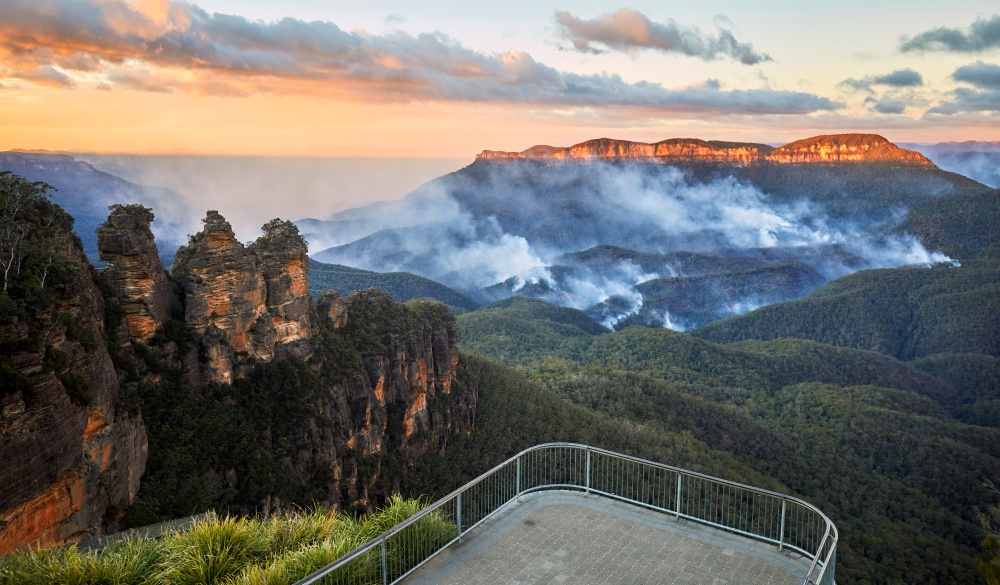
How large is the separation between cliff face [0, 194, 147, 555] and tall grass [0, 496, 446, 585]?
466 centimetres

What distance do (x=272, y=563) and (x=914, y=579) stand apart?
60.0 metres

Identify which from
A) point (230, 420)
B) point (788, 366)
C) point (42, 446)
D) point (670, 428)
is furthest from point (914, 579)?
point (788, 366)

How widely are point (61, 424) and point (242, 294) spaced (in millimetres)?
19941

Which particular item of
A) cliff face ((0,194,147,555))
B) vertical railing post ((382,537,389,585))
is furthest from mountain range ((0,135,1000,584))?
vertical railing post ((382,537,389,585))

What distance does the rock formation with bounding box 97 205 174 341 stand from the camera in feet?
103

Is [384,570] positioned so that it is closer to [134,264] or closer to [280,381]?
[134,264]

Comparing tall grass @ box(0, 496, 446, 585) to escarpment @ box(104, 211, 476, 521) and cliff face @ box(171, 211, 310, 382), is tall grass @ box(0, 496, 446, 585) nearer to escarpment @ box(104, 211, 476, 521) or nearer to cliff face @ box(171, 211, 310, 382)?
escarpment @ box(104, 211, 476, 521)

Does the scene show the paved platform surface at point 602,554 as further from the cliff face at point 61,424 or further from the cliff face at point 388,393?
the cliff face at point 388,393

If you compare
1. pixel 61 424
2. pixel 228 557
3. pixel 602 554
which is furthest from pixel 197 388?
pixel 602 554

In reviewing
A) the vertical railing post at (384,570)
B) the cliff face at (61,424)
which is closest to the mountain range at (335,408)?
the cliff face at (61,424)

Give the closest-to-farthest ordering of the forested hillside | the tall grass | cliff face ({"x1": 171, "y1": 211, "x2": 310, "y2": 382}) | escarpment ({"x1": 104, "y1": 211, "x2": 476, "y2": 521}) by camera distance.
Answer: the tall grass < escarpment ({"x1": 104, "y1": 211, "x2": 476, "y2": 521}) < cliff face ({"x1": 171, "y1": 211, "x2": 310, "y2": 382}) < the forested hillside

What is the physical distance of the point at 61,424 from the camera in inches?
820

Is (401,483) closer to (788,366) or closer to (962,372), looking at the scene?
(788,366)

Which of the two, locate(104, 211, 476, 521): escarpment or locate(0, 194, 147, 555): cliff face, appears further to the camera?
locate(104, 211, 476, 521): escarpment
